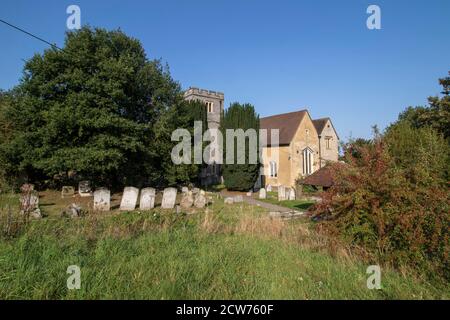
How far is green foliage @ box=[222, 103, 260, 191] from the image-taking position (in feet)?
81.7

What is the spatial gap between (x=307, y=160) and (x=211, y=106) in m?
14.9

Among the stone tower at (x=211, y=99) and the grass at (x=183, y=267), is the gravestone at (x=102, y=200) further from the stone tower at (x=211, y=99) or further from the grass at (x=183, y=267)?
the stone tower at (x=211, y=99)

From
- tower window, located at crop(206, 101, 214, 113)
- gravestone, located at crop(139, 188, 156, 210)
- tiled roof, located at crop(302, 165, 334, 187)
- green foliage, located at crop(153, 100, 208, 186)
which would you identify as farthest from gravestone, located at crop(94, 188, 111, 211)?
tower window, located at crop(206, 101, 214, 113)

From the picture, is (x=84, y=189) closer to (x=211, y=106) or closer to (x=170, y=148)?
(x=170, y=148)

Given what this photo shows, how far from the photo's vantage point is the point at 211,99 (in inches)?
1420

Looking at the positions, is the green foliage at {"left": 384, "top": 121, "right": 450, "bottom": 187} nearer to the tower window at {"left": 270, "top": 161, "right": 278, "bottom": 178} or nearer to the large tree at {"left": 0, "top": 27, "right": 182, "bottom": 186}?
the tower window at {"left": 270, "top": 161, "right": 278, "bottom": 178}

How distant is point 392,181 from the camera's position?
222 inches

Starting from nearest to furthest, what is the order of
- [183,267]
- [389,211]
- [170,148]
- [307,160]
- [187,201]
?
[183,267]
[389,211]
[187,201]
[170,148]
[307,160]

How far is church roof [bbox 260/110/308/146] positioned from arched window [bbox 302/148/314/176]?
267cm

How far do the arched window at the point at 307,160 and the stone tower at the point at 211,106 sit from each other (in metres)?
10.0

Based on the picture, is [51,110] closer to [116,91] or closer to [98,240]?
[116,91]

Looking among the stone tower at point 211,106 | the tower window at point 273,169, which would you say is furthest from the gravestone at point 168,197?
the tower window at point 273,169

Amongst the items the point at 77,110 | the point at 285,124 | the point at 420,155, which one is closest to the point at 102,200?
the point at 77,110
